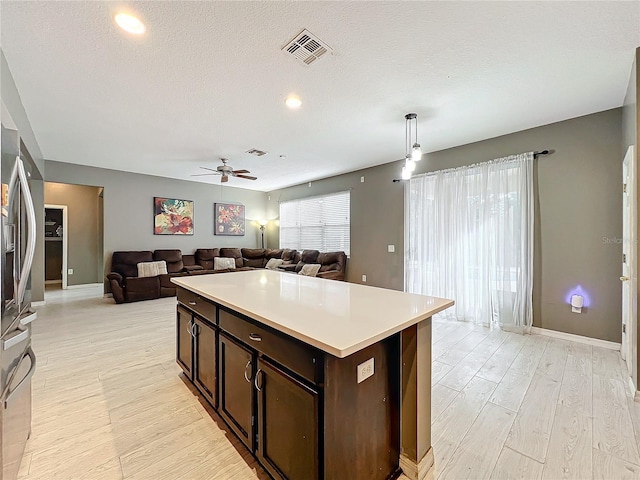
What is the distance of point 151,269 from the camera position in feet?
18.8

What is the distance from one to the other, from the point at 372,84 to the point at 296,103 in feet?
2.69

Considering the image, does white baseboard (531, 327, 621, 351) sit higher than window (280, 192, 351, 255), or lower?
lower

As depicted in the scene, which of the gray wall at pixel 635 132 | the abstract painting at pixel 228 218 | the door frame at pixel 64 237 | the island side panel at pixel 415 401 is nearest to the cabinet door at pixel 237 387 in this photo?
the island side panel at pixel 415 401

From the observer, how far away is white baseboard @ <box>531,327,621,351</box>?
305 centimetres

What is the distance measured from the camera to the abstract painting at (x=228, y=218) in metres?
7.49

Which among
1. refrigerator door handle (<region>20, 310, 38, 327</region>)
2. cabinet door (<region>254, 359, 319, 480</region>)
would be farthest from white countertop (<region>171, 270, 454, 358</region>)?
refrigerator door handle (<region>20, 310, 38, 327</region>)

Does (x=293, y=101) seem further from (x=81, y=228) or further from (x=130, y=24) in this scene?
(x=81, y=228)

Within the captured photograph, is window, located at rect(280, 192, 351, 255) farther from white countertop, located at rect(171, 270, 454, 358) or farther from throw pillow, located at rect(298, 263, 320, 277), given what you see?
white countertop, located at rect(171, 270, 454, 358)

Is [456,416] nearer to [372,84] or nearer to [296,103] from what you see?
[372,84]

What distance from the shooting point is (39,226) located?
4891 millimetres

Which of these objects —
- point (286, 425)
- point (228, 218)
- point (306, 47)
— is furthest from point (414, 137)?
point (228, 218)

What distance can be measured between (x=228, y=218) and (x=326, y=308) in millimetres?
6800

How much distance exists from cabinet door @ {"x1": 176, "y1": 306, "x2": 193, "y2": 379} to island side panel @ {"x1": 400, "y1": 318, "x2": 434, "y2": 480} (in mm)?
1613

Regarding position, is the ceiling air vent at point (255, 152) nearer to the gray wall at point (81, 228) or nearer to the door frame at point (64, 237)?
the gray wall at point (81, 228)
